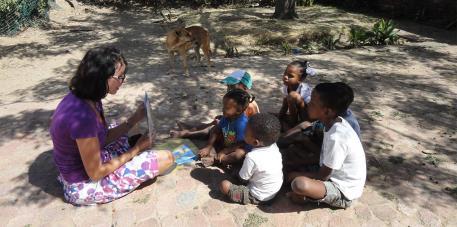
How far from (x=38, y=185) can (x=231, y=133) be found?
6.09 feet

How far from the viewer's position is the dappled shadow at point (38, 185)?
11.0 ft

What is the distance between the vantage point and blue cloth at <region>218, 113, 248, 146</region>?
3.65m

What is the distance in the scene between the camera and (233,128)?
3689mm

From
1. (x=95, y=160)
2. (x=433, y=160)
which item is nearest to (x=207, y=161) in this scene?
(x=95, y=160)

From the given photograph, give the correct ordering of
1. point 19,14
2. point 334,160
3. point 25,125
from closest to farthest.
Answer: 1. point 334,160
2. point 25,125
3. point 19,14

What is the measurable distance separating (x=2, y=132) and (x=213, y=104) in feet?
8.61

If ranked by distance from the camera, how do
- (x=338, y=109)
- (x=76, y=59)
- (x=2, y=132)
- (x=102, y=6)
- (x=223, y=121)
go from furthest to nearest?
(x=102, y=6), (x=76, y=59), (x=2, y=132), (x=223, y=121), (x=338, y=109)

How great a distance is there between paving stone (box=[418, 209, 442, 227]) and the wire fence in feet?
37.5

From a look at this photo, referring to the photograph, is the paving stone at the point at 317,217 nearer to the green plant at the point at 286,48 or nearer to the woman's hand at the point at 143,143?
the woman's hand at the point at 143,143

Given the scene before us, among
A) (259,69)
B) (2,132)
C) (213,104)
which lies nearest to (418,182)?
(213,104)

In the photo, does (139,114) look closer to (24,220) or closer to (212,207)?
(212,207)

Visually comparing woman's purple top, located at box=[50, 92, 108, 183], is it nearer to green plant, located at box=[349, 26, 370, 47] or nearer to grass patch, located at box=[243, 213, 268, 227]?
grass patch, located at box=[243, 213, 268, 227]

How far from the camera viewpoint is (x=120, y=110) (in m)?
5.22

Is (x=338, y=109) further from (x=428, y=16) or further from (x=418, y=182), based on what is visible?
(x=428, y=16)
